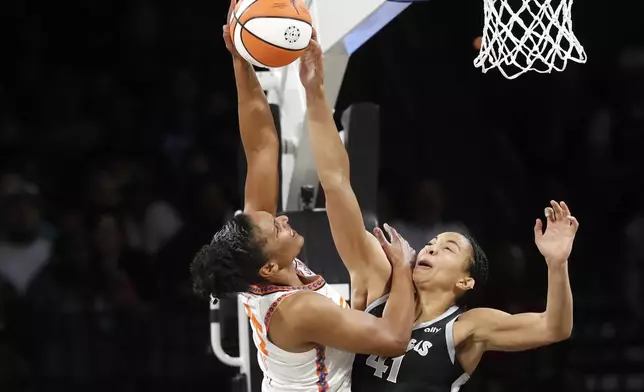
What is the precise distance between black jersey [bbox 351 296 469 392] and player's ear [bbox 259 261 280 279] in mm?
340

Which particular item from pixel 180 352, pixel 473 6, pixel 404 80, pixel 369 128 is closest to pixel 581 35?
pixel 473 6

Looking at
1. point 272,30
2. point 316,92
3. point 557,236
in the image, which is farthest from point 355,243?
point 272,30

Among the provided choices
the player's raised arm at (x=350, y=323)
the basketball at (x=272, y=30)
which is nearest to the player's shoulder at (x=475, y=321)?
the player's raised arm at (x=350, y=323)

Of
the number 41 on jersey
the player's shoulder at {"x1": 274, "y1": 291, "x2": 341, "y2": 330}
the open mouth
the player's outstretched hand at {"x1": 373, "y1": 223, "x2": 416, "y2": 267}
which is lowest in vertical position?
the number 41 on jersey

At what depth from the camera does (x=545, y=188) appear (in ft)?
19.9

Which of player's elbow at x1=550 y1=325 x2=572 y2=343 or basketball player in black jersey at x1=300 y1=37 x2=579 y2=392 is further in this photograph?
basketball player in black jersey at x1=300 y1=37 x2=579 y2=392

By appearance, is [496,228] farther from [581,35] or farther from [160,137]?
[160,137]

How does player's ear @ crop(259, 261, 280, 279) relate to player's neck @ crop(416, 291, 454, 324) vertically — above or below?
above

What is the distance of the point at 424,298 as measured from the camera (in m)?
2.62

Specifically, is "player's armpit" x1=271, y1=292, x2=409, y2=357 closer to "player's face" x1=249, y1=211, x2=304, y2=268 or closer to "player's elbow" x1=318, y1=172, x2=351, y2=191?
"player's face" x1=249, y1=211, x2=304, y2=268

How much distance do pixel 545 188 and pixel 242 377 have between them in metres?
2.94

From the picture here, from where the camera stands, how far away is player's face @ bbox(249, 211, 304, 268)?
2.42 m

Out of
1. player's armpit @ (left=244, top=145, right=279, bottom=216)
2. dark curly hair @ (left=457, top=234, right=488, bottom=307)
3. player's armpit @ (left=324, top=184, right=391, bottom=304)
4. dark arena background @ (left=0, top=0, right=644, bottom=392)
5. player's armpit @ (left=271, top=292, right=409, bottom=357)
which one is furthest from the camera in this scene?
dark arena background @ (left=0, top=0, right=644, bottom=392)

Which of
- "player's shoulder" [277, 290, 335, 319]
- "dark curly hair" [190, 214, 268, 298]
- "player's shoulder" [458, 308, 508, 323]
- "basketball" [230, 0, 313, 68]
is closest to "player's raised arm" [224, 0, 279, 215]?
"basketball" [230, 0, 313, 68]
